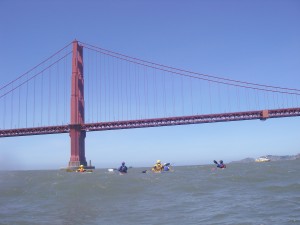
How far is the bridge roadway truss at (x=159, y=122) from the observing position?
154 feet

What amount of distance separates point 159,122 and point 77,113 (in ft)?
36.6

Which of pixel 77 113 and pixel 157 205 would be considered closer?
pixel 157 205

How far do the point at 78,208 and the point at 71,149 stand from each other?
Answer: 38.5 meters

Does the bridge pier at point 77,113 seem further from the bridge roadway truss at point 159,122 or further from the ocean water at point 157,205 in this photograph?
the ocean water at point 157,205

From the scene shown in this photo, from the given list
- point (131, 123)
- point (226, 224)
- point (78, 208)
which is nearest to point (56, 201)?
point (78, 208)

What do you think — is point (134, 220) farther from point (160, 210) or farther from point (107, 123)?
point (107, 123)

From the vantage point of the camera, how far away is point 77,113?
47.7 m

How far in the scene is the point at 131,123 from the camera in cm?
4744

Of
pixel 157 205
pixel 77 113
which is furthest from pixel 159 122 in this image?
pixel 157 205

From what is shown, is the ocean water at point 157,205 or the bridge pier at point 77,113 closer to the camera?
the ocean water at point 157,205

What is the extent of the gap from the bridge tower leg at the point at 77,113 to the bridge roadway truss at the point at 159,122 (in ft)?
2.80

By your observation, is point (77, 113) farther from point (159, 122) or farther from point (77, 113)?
point (159, 122)

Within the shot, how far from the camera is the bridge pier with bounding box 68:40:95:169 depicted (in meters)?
46.7

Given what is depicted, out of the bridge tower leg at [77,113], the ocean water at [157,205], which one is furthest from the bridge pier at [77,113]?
the ocean water at [157,205]
